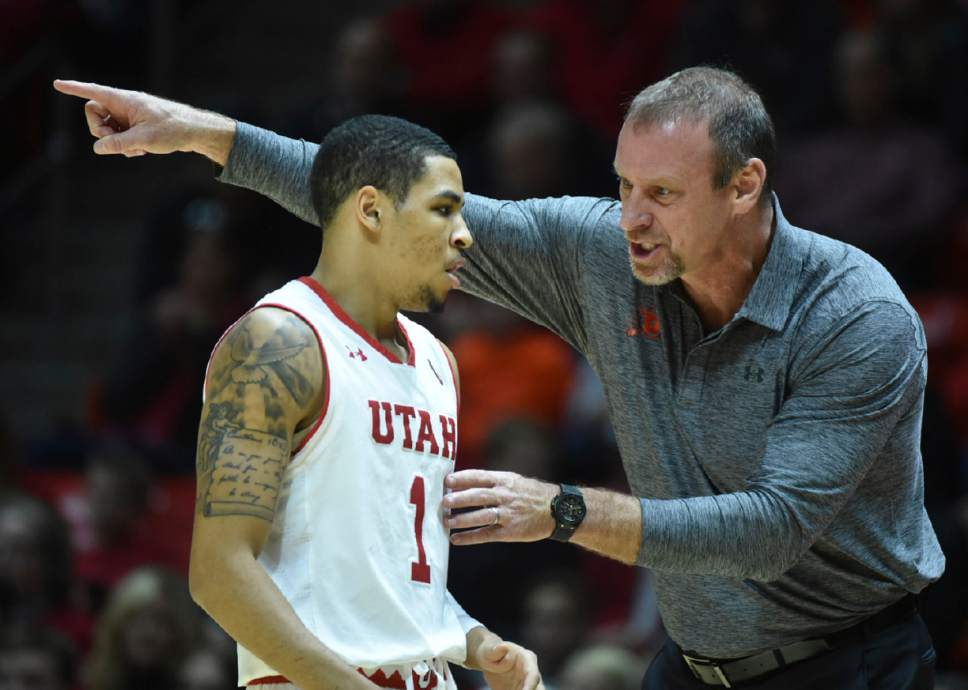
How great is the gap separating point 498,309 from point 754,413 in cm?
372

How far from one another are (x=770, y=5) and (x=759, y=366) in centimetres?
439

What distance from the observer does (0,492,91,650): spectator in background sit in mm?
7066

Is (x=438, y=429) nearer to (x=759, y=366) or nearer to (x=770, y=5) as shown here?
(x=759, y=366)

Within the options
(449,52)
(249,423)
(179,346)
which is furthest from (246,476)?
(449,52)

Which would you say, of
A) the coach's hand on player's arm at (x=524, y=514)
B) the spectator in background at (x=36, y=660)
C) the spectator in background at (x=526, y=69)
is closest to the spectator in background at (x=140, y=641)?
the spectator in background at (x=36, y=660)

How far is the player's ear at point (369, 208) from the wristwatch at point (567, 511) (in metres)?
0.67

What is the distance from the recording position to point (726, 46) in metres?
7.79

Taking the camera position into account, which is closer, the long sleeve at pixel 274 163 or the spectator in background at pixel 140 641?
the long sleeve at pixel 274 163

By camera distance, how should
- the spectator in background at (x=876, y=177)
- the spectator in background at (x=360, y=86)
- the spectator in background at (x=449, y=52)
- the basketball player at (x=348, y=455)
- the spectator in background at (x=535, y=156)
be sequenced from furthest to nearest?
1. the spectator in background at (x=449, y=52)
2. the spectator in background at (x=360, y=86)
3. the spectator in background at (x=535, y=156)
4. the spectator in background at (x=876, y=177)
5. the basketball player at (x=348, y=455)

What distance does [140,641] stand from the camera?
657cm

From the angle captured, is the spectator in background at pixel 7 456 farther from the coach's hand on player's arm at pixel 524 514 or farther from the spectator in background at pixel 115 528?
the coach's hand on player's arm at pixel 524 514

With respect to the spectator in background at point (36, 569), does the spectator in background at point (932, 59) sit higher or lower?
higher

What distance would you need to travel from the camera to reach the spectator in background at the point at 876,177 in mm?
7066

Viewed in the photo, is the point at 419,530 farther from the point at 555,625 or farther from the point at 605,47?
the point at 605,47
